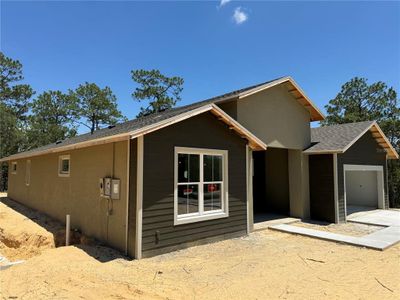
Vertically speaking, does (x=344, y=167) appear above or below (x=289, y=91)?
below

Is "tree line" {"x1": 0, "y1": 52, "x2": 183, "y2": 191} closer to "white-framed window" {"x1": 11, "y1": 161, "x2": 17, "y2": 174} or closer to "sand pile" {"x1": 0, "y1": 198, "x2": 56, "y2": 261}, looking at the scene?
"white-framed window" {"x1": 11, "y1": 161, "x2": 17, "y2": 174}

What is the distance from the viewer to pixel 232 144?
8438mm

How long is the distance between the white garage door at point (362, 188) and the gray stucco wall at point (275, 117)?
611cm

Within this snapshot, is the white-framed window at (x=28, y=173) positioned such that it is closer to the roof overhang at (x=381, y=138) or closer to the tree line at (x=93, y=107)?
the tree line at (x=93, y=107)

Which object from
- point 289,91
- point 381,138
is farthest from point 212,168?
point 381,138

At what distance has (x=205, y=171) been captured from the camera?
7.75 m

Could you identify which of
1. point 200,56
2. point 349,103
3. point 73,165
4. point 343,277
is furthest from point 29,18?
point 349,103

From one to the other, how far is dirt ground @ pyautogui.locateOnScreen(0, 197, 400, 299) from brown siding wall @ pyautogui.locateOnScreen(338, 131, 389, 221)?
4165mm

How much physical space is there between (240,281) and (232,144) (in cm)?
430

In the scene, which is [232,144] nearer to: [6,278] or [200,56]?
[6,278]

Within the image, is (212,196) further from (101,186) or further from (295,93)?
(295,93)

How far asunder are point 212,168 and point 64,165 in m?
6.59

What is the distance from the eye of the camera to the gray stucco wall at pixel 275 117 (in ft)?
31.6

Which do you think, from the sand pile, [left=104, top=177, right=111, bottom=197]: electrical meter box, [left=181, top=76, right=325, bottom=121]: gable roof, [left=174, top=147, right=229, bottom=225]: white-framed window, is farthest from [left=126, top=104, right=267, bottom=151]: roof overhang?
the sand pile
